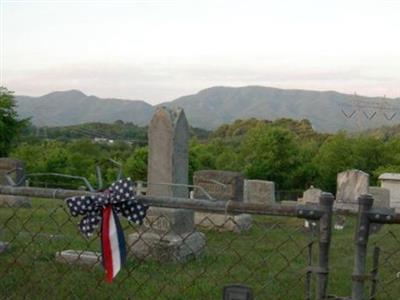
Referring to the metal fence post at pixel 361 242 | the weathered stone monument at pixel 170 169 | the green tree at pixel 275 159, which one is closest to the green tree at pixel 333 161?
the green tree at pixel 275 159

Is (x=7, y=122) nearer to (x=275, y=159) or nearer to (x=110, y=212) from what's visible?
(x=275, y=159)

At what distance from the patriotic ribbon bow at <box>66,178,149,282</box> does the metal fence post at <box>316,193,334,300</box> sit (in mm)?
868

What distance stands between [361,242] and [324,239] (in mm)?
156

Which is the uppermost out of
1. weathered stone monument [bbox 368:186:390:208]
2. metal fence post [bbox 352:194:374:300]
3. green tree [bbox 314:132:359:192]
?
metal fence post [bbox 352:194:374:300]

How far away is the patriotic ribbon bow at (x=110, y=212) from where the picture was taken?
2.87 m

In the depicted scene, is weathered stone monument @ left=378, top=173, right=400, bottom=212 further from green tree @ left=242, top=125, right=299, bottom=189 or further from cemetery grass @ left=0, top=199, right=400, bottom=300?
green tree @ left=242, top=125, right=299, bottom=189

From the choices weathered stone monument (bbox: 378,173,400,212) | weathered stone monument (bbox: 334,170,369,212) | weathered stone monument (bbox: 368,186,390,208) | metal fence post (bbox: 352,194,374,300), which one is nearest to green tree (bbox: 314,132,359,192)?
weathered stone monument (bbox: 378,173,400,212)

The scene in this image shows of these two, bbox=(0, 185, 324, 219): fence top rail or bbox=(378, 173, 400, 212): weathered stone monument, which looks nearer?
bbox=(0, 185, 324, 219): fence top rail

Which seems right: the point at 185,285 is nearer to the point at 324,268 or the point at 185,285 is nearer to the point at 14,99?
the point at 324,268

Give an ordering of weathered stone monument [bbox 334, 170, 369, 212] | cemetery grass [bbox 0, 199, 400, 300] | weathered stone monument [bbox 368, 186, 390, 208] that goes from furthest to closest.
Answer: weathered stone monument [bbox 368, 186, 390, 208] → weathered stone monument [bbox 334, 170, 369, 212] → cemetery grass [bbox 0, 199, 400, 300]

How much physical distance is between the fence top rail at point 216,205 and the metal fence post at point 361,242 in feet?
0.55

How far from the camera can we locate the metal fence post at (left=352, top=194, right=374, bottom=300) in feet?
8.29

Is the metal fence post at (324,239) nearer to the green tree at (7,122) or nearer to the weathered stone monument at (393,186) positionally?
the weathered stone monument at (393,186)

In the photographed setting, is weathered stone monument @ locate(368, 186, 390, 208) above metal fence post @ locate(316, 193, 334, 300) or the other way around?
the other way around
